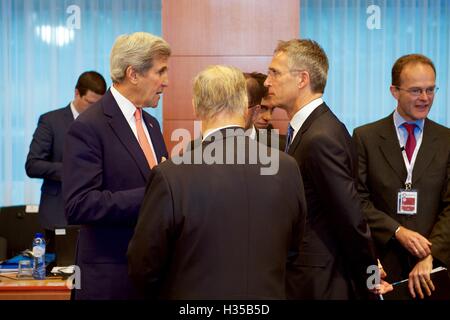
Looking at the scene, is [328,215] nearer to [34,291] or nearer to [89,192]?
[89,192]

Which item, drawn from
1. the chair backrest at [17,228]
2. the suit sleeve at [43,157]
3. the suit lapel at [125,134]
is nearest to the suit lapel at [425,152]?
the suit lapel at [125,134]

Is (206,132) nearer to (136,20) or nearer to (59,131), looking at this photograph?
(59,131)

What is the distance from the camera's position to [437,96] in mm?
6586

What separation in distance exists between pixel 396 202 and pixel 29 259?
7.59 ft

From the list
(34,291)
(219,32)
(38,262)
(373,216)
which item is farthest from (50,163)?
(373,216)

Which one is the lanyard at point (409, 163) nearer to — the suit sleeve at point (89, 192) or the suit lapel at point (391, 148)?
the suit lapel at point (391, 148)

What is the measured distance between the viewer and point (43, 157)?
4.96 meters

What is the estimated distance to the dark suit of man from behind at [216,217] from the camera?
2145 millimetres

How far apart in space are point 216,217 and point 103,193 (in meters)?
0.65

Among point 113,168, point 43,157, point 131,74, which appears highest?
point 131,74

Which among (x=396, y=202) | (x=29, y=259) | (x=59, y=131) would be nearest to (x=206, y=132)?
(x=396, y=202)

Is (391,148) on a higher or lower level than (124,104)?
lower

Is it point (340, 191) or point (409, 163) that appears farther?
point (409, 163)

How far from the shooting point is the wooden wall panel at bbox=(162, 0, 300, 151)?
15.4ft
